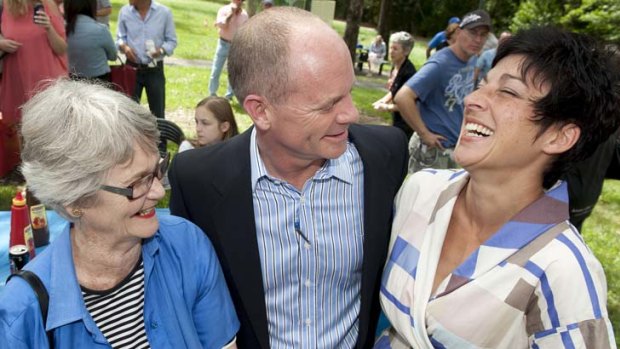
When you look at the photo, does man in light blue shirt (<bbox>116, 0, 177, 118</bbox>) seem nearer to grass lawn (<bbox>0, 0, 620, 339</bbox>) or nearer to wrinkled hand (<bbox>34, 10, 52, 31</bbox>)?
grass lawn (<bbox>0, 0, 620, 339</bbox>)

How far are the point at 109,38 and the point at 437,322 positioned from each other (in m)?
5.27

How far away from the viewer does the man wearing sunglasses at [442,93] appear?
181 inches

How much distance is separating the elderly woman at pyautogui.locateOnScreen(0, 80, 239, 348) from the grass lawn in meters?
3.61

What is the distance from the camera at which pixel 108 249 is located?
1.68m

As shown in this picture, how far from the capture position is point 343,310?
204 centimetres

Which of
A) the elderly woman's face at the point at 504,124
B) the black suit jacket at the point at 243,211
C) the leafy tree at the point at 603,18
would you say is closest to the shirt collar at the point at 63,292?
the black suit jacket at the point at 243,211

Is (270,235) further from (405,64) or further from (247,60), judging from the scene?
(405,64)

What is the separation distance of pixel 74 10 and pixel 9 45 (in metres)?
0.85

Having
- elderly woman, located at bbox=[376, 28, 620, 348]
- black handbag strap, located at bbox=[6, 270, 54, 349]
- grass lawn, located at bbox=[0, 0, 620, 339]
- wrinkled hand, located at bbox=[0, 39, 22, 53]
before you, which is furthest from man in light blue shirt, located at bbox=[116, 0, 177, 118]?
elderly woman, located at bbox=[376, 28, 620, 348]

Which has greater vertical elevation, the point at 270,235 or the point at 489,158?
the point at 489,158

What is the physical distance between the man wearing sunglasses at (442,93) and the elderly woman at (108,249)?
321 centimetres

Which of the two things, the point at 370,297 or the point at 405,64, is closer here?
the point at 370,297

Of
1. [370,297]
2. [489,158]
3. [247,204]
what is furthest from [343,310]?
[489,158]

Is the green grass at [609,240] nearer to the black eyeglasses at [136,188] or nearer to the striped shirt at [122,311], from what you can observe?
the striped shirt at [122,311]
